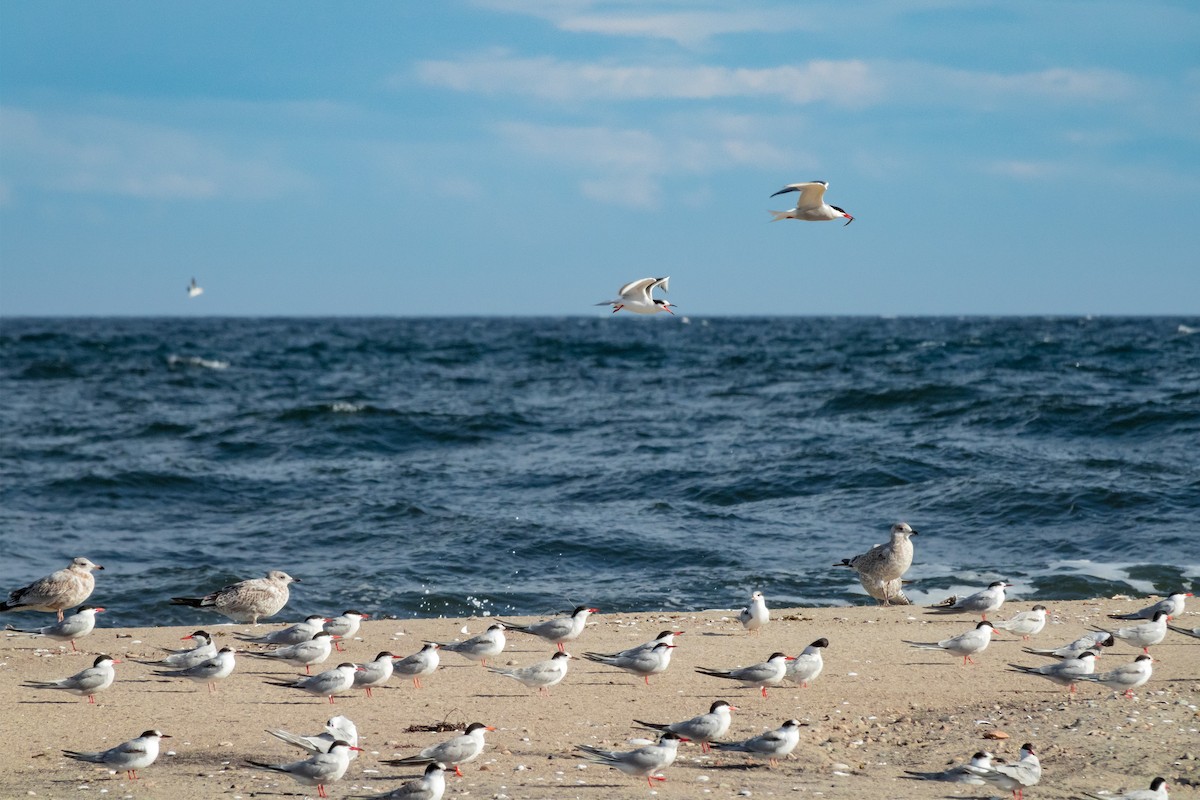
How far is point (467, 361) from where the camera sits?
2115 inches

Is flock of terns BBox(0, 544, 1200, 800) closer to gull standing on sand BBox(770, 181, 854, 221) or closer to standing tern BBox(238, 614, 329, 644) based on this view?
standing tern BBox(238, 614, 329, 644)

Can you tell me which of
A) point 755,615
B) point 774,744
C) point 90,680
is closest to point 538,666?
point 774,744

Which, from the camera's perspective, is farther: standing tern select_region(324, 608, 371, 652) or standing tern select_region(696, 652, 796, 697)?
standing tern select_region(324, 608, 371, 652)

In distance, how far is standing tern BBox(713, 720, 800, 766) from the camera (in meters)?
6.80

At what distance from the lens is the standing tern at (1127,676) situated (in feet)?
26.4

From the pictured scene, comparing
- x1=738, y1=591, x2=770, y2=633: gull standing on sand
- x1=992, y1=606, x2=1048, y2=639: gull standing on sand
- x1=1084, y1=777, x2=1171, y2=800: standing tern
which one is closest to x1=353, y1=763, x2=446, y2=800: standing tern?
x1=1084, y1=777, x2=1171, y2=800: standing tern

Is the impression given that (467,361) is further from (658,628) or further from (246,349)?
(658,628)

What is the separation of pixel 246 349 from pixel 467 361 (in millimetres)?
16753

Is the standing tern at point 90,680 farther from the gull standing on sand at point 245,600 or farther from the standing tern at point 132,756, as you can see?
the gull standing on sand at point 245,600

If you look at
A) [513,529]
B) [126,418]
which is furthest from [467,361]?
[513,529]

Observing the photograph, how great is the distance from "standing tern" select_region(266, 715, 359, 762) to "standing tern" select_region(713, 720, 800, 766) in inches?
85.3

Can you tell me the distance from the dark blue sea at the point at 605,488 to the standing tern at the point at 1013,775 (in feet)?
21.0

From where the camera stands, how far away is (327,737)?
22.2 feet

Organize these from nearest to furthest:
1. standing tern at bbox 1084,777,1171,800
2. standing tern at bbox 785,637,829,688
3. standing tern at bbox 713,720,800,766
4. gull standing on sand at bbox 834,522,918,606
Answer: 1. standing tern at bbox 1084,777,1171,800
2. standing tern at bbox 713,720,800,766
3. standing tern at bbox 785,637,829,688
4. gull standing on sand at bbox 834,522,918,606
